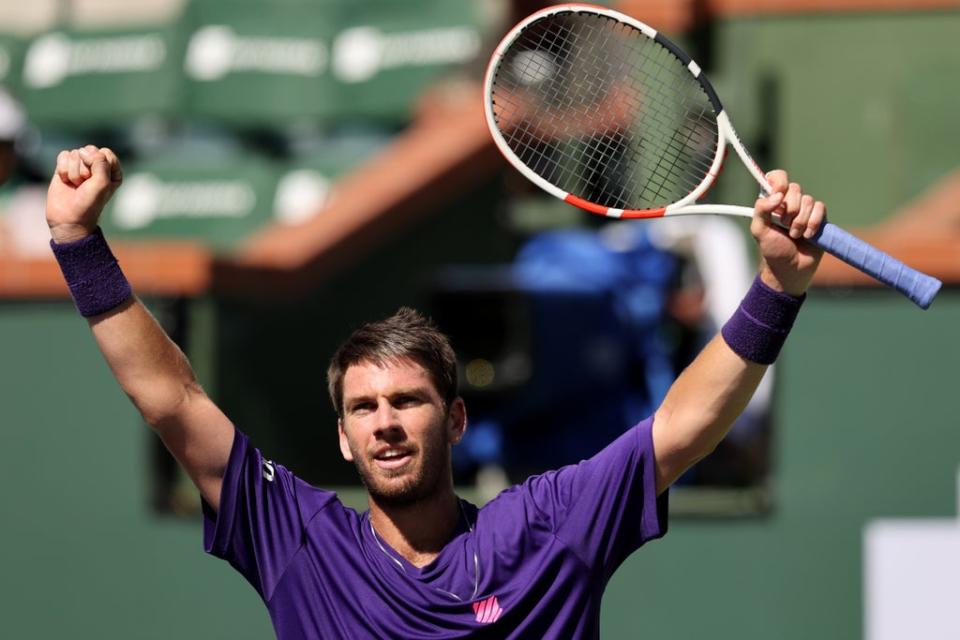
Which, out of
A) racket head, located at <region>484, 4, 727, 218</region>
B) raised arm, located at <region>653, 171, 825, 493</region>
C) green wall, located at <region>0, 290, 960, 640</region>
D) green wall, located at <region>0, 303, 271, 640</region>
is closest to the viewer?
raised arm, located at <region>653, 171, 825, 493</region>

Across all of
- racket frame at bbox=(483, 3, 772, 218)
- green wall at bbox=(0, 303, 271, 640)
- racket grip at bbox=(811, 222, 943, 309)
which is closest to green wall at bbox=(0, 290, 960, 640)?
green wall at bbox=(0, 303, 271, 640)

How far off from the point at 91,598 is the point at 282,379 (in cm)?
127

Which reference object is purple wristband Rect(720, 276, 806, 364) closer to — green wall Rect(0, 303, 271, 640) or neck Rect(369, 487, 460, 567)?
neck Rect(369, 487, 460, 567)

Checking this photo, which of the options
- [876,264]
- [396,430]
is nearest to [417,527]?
[396,430]

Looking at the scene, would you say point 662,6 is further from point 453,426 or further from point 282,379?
point 453,426

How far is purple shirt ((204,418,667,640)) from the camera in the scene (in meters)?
3.15

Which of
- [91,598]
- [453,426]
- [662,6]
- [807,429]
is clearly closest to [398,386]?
[453,426]

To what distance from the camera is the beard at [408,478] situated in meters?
3.16

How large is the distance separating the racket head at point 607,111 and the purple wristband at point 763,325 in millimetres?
448

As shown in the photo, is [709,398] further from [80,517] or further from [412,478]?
[80,517]

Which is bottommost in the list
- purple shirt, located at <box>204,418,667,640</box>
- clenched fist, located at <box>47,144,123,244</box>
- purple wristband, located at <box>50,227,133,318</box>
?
purple shirt, located at <box>204,418,667,640</box>

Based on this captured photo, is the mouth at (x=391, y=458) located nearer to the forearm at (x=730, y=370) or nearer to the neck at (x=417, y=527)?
the neck at (x=417, y=527)

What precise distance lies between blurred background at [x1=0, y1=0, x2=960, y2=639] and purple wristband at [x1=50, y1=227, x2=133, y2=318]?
8.61 ft

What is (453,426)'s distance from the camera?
10.9 ft
